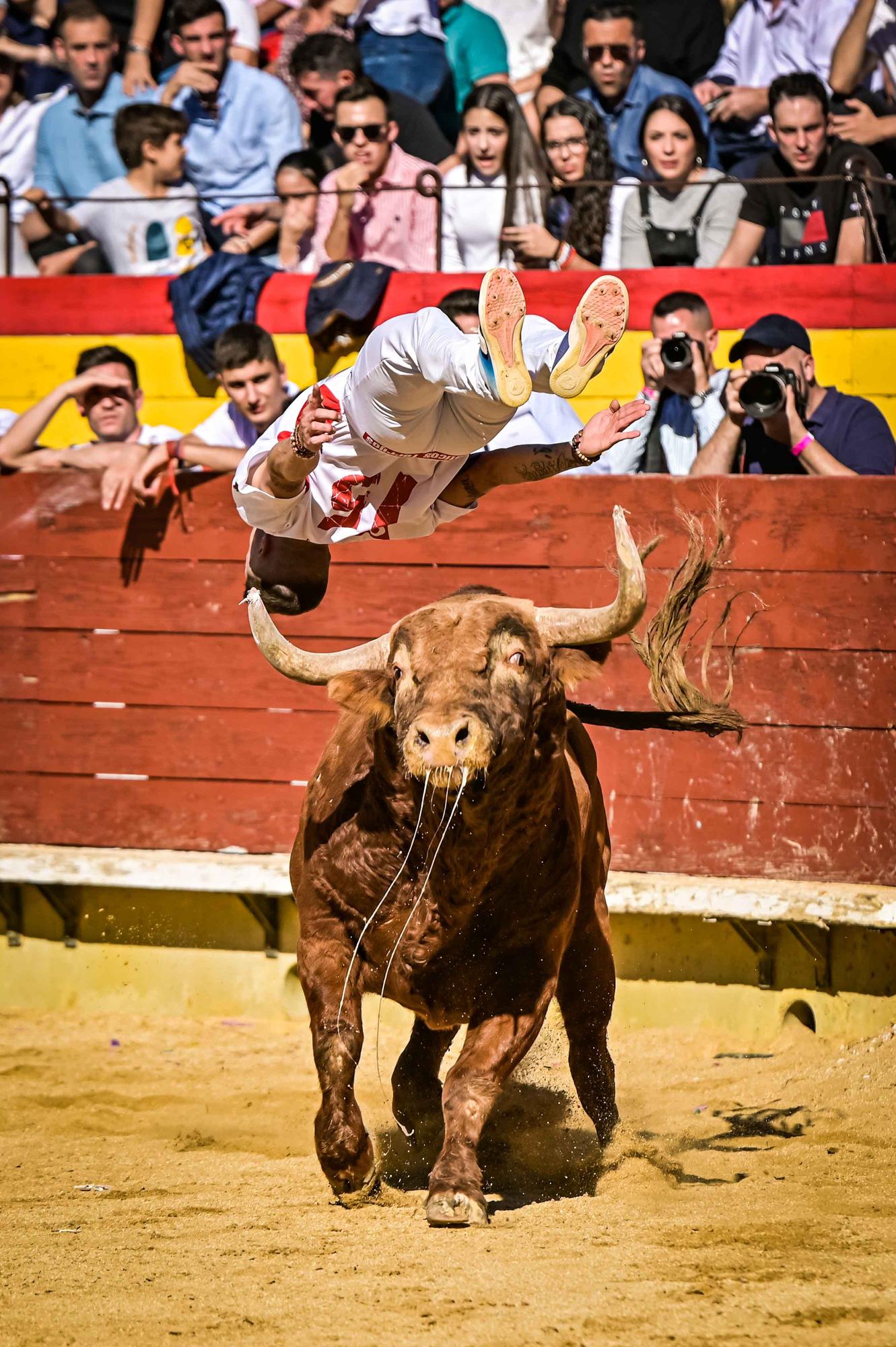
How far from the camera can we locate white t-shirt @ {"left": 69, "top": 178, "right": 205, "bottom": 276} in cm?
687

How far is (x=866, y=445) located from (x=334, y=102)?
9.85 ft

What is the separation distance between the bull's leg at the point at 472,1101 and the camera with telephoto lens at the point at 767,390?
234 centimetres

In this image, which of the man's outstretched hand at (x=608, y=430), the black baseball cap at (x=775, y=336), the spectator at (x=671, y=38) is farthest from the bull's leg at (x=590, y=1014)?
the spectator at (x=671, y=38)

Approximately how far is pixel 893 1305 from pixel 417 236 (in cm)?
490

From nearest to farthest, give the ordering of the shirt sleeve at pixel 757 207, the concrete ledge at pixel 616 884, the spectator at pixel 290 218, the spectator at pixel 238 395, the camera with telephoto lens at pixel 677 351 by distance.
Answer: the concrete ledge at pixel 616 884 → the camera with telephoto lens at pixel 677 351 → the spectator at pixel 238 395 → the shirt sleeve at pixel 757 207 → the spectator at pixel 290 218

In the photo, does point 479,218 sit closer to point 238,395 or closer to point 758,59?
point 238,395

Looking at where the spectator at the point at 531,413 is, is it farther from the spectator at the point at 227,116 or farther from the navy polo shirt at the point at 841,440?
the spectator at the point at 227,116

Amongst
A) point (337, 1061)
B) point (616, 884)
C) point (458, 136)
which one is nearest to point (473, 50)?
point (458, 136)

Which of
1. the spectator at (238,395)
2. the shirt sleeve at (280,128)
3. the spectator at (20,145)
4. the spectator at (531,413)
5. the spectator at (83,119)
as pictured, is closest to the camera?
the spectator at (531,413)

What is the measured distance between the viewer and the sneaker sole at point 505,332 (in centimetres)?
325

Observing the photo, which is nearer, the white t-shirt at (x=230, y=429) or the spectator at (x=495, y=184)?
the white t-shirt at (x=230, y=429)

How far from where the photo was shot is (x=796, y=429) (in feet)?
17.4

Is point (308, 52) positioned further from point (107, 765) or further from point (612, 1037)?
point (612, 1037)

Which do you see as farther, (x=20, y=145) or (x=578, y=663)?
(x=20, y=145)
